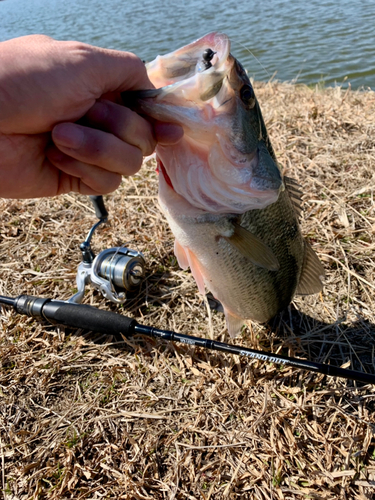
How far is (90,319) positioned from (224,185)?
1.25 m

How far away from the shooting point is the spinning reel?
8.48 feet

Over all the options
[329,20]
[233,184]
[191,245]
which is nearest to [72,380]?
[191,245]

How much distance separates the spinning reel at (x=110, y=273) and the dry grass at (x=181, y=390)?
0.49 feet

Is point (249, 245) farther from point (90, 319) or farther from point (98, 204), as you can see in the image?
point (98, 204)

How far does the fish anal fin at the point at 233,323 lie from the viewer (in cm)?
226

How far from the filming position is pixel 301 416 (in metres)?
2.00

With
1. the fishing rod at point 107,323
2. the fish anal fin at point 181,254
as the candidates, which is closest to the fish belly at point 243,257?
the fish anal fin at point 181,254

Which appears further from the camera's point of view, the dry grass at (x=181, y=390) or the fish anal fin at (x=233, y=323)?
the fish anal fin at (x=233, y=323)

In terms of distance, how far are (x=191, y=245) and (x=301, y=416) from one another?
1046mm

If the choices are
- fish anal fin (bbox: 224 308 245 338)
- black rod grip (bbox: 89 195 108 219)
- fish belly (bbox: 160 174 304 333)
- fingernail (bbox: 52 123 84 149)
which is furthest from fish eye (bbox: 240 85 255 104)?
black rod grip (bbox: 89 195 108 219)

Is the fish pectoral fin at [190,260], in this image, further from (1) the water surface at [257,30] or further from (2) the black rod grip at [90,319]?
(1) the water surface at [257,30]

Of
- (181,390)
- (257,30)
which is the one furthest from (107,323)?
(257,30)

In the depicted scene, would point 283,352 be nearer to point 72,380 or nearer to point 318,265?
point 318,265

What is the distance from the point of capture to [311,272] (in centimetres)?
229
